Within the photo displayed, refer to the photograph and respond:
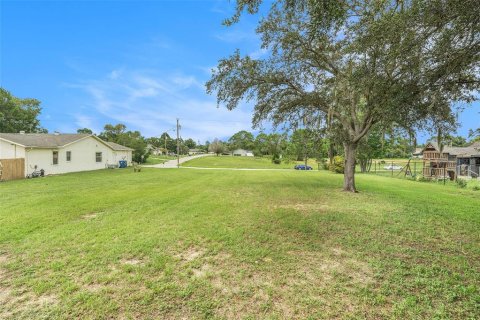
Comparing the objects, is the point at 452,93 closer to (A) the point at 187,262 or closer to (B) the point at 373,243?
(B) the point at 373,243

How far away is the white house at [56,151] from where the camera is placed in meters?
18.3

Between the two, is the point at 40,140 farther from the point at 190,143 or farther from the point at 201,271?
the point at 190,143

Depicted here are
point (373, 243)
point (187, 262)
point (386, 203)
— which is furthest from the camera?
point (386, 203)

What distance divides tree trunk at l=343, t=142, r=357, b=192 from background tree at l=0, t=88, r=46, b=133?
149 feet

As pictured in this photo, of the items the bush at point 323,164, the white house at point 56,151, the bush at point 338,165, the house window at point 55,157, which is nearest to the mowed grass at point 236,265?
the white house at point 56,151

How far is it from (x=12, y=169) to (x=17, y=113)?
2842 centimetres

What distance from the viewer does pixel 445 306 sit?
269 cm

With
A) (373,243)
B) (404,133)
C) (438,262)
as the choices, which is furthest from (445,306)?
(404,133)

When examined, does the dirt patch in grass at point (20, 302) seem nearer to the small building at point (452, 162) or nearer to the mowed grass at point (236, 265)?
the mowed grass at point (236, 265)

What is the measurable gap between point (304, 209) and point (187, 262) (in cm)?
493

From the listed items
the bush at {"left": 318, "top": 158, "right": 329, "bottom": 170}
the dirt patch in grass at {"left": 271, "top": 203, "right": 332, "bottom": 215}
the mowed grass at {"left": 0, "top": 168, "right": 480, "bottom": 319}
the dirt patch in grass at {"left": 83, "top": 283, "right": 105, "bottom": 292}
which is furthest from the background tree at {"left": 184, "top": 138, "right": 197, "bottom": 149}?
the dirt patch in grass at {"left": 83, "top": 283, "right": 105, "bottom": 292}

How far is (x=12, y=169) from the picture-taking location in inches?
669

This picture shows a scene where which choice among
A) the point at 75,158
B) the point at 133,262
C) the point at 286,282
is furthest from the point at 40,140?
the point at 286,282

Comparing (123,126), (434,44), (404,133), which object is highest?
(123,126)
